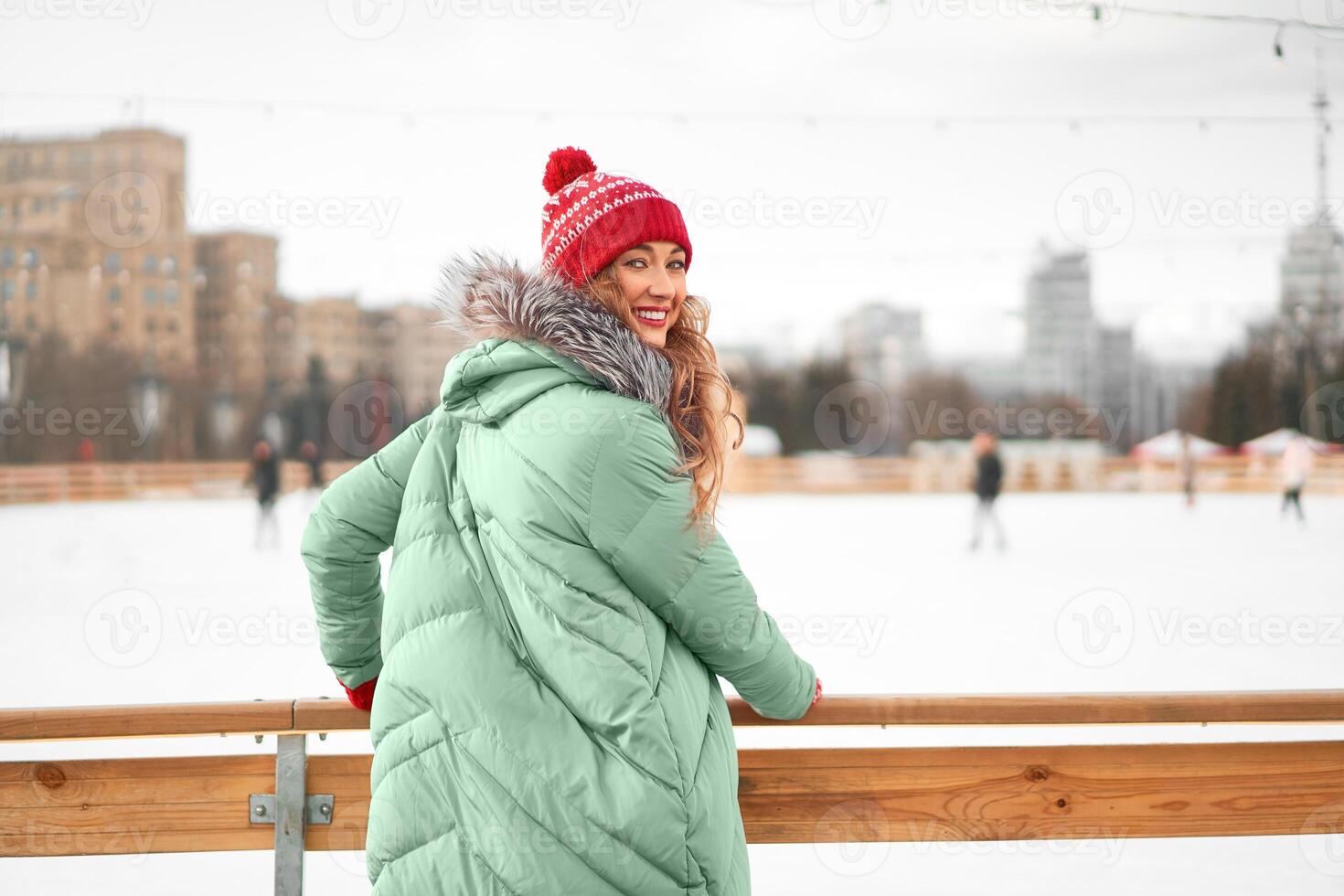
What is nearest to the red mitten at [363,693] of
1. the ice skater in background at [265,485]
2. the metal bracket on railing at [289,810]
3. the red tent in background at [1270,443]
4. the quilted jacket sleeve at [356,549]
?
the quilted jacket sleeve at [356,549]

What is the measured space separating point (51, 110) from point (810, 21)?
8.38 meters

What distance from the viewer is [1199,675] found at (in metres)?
3.59

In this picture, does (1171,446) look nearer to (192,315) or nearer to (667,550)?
(192,315)

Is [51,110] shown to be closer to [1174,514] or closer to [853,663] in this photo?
[853,663]

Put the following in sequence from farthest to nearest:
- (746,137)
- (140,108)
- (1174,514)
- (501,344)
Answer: (746,137), (1174,514), (140,108), (501,344)

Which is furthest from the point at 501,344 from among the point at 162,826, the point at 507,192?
the point at 507,192

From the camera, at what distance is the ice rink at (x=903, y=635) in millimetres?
1564
